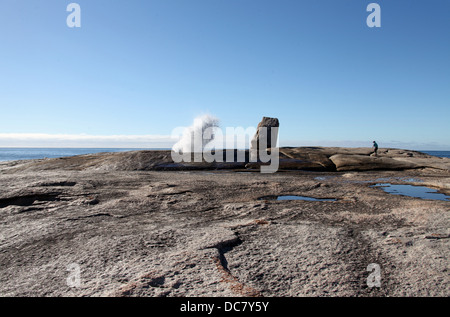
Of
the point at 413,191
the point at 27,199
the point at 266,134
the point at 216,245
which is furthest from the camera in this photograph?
the point at 266,134

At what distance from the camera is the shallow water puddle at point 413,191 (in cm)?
892

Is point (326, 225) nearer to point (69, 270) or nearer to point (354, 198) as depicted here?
point (354, 198)

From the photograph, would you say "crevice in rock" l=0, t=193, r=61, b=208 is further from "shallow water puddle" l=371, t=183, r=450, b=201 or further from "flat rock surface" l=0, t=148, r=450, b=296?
"shallow water puddle" l=371, t=183, r=450, b=201

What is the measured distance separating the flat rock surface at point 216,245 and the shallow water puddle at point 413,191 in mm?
1747

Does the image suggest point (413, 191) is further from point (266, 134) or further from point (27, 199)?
point (266, 134)

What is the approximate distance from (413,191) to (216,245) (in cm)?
833

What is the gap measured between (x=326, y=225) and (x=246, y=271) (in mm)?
2385

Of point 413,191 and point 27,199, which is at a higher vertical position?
point 27,199

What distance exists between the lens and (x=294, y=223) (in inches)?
217

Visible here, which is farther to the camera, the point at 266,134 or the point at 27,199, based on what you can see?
the point at 266,134

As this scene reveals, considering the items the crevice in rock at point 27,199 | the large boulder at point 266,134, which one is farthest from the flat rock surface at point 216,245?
the large boulder at point 266,134

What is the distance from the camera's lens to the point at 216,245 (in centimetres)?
436

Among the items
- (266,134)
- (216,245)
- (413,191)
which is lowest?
(413,191)

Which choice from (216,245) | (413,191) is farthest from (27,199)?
(413,191)
